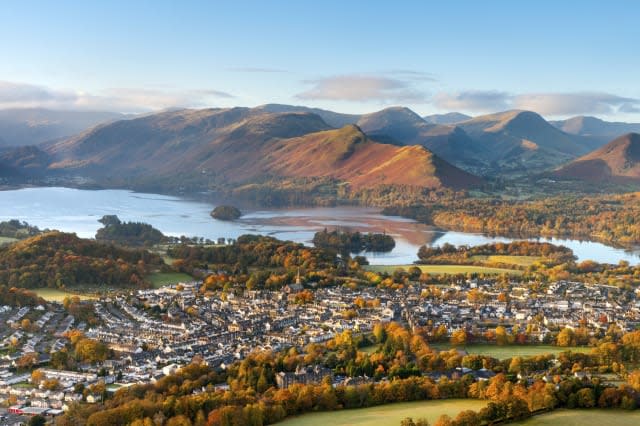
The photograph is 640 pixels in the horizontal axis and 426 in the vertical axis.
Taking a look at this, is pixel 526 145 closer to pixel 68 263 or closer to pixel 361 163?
pixel 361 163

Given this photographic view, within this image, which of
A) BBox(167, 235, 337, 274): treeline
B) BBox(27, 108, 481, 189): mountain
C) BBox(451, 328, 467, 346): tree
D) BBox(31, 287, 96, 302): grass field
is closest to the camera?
BBox(451, 328, 467, 346): tree

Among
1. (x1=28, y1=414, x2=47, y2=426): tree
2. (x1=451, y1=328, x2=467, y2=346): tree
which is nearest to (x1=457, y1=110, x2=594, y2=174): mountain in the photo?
(x1=451, y1=328, x2=467, y2=346): tree

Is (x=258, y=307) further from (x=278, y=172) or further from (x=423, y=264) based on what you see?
(x=278, y=172)

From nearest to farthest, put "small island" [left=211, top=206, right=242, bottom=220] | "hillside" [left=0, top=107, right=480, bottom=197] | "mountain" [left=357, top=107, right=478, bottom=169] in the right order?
"small island" [left=211, top=206, right=242, bottom=220] < "hillside" [left=0, top=107, right=480, bottom=197] < "mountain" [left=357, top=107, right=478, bottom=169]

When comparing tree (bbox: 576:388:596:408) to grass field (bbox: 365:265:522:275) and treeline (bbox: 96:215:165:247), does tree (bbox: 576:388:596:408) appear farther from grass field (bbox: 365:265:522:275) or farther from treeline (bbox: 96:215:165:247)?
treeline (bbox: 96:215:165:247)

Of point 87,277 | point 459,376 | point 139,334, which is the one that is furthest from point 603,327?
point 87,277

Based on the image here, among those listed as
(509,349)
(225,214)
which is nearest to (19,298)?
(509,349)

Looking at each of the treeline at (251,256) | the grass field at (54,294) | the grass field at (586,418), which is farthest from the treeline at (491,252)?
the grass field at (586,418)

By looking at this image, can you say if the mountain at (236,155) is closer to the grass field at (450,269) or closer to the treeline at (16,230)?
the treeline at (16,230)
